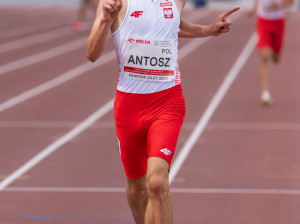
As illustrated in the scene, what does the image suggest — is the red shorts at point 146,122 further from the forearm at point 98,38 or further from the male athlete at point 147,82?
the forearm at point 98,38

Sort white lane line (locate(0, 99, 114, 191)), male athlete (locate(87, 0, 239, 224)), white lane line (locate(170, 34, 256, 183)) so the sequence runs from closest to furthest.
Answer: male athlete (locate(87, 0, 239, 224))
white lane line (locate(0, 99, 114, 191))
white lane line (locate(170, 34, 256, 183))

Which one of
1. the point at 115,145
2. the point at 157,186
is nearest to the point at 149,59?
the point at 157,186

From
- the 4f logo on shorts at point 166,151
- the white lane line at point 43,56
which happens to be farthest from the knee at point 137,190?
the white lane line at point 43,56

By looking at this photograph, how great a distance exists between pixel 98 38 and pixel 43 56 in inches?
621

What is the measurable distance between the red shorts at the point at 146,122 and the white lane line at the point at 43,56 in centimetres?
1217

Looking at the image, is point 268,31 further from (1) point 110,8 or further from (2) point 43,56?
(2) point 43,56

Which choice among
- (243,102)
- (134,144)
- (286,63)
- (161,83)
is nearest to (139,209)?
(134,144)

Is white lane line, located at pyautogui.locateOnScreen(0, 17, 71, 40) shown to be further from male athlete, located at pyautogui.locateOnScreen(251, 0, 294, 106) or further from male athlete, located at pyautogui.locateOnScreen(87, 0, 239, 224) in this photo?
male athlete, located at pyautogui.locateOnScreen(87, 0, 239, 224)

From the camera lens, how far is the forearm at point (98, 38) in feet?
17.3

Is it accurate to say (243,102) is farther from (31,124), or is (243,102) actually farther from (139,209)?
(139,209)

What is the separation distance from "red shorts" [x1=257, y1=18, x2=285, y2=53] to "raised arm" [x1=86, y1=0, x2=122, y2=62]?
7902mm

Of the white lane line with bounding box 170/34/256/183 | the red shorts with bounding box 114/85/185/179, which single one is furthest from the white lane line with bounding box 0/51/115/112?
the red shorts with bounding box 114/85/185/179

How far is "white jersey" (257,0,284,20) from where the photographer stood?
43.0ft

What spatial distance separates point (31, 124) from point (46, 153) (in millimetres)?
2055
